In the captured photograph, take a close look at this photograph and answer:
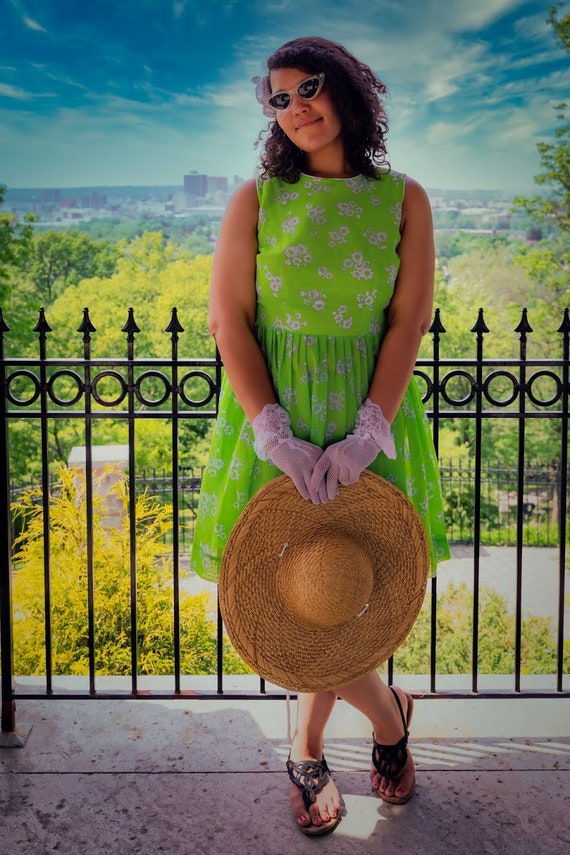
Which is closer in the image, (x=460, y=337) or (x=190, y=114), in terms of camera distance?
(x=460, y=337)

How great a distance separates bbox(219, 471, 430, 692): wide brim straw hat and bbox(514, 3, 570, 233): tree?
16.5 m

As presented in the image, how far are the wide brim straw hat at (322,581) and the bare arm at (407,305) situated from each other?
18 centimetres

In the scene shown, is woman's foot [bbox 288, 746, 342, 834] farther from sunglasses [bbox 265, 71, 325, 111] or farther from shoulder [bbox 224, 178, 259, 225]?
sunglasses [bbox 265, 71, 325, 111]

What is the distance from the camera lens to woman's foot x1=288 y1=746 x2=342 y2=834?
174 cm

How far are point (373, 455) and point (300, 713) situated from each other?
64 cm

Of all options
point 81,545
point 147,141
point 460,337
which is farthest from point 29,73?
point 81,545

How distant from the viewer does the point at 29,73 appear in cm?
4525

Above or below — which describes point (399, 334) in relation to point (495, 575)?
above

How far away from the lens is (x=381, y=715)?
1854 mm

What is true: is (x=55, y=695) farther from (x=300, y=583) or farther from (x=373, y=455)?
(x=373, y=455)

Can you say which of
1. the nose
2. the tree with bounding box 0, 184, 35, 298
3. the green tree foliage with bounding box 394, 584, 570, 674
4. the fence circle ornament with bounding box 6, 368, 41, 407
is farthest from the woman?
the tree with bounding box 0, 184, 35, 298

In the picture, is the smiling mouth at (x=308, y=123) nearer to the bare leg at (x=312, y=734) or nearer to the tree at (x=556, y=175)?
the bare leg at (x=312, y=734)

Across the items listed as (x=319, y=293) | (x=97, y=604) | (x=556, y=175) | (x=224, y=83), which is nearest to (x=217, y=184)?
(x=224, y=83)

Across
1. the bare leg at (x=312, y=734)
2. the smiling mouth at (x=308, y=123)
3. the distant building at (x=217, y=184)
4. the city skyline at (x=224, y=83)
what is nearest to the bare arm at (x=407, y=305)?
the smiling mouth at (x=308, y=123)
